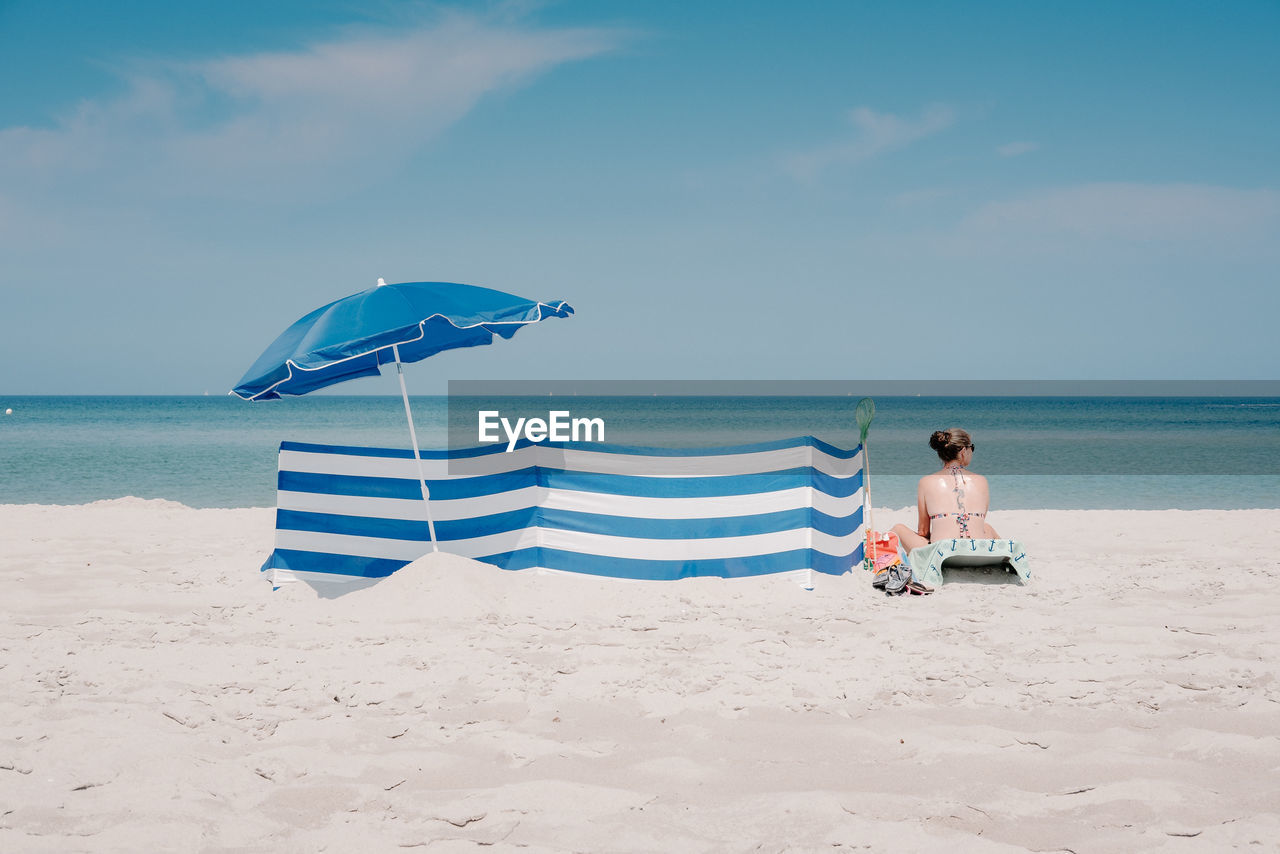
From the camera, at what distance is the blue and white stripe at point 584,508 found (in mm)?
5828

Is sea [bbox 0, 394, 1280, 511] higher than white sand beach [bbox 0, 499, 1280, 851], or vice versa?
white sand beach [bbox 0, 499, 1280, 851]

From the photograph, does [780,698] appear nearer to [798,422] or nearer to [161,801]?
[161,801]

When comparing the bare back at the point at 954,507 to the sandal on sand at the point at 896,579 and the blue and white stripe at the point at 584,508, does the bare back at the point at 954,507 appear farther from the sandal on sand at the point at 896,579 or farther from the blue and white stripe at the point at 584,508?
the blue and white stripe at the point at 584,508

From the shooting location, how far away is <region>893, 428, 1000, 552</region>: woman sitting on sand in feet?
18.9

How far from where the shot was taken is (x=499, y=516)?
5.96 m

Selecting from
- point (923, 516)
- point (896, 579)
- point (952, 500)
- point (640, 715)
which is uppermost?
point (952, 500)

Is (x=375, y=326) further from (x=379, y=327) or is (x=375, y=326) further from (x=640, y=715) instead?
Answer: (x=640, y=715)

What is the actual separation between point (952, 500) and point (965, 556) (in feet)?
1.27

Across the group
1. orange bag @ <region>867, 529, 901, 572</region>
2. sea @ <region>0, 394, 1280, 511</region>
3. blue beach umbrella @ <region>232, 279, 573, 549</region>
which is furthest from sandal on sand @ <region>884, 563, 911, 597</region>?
sea @ <region>0, 394, 1280, 511</region>

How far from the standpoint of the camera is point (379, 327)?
5.23 metres

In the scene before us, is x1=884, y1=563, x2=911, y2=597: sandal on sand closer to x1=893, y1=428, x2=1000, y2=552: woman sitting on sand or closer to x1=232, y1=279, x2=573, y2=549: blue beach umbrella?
x1=893, y1=428, x2=1000, y2=552: woman sitting on sand

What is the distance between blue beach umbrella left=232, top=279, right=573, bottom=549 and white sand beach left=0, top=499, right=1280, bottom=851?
1.40 metres

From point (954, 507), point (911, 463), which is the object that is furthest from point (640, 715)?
point (911, 463)

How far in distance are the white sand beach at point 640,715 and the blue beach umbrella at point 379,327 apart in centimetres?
140
